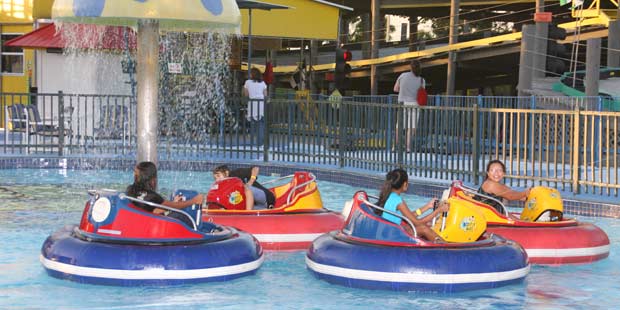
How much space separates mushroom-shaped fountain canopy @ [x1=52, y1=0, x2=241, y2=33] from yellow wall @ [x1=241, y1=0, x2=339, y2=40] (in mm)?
13211

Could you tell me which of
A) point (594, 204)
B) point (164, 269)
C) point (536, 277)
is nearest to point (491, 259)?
point (536, 277)

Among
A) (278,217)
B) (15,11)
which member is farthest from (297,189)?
(15,11)

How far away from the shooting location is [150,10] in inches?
494

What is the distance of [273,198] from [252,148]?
907 cm

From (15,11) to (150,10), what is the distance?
57.9ft

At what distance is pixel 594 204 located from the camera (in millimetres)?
14586

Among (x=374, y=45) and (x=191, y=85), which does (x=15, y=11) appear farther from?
(x=374, y=45)

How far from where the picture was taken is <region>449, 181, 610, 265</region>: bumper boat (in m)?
10.9

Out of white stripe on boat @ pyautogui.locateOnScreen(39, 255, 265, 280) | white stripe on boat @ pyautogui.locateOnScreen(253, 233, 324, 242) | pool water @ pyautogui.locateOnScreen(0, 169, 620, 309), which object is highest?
white stripe on boat @ pyautogui.locateOnScreen(253, 233, 324, 242)

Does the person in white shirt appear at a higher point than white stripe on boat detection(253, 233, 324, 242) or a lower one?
higher

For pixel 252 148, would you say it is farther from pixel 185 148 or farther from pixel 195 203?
pixel 195 203

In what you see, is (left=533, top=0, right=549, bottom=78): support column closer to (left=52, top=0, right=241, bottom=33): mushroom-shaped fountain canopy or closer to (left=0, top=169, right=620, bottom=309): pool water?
(left=52, top=0, right=241, bottom=33): mushroom-shaped fountain canopy

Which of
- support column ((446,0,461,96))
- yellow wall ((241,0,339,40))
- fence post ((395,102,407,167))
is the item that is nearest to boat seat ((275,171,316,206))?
fence post ((395,102,407,167))

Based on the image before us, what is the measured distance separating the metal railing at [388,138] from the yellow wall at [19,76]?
5713 millimetres
